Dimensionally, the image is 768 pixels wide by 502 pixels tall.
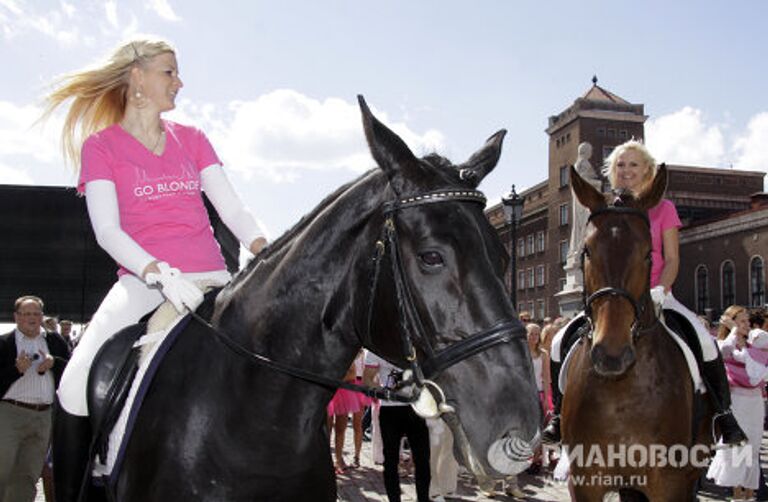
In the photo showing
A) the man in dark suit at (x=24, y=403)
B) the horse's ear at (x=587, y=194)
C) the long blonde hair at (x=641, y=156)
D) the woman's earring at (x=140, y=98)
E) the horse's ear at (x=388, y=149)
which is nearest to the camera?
the horse's ear at (x=388, y=149)

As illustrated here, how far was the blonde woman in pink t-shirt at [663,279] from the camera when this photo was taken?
561 centimetres

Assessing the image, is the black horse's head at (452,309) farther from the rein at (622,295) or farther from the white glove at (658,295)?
the white glove at (658,295)

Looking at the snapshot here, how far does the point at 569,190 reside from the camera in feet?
209


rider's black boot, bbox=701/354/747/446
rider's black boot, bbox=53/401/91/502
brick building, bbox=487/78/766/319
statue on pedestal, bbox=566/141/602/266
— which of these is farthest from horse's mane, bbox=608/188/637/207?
brick building, bbox=487/78/766/319

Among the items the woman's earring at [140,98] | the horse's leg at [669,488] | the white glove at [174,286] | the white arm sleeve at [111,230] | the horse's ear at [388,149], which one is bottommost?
the horse's leg at [669,488]

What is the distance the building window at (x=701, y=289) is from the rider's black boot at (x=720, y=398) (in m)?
51.8

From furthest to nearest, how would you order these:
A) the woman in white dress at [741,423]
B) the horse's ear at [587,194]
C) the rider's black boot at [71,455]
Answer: the woman in white dress at [741,423] < the horse's ear at [587,194] < the rider's black boot at [71,455]

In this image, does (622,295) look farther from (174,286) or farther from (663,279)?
(174,286)

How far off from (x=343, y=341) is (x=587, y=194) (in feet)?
11.2

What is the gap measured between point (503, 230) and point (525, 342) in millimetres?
77589

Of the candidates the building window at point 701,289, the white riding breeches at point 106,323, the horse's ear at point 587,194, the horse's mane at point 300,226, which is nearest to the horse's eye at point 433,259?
the horse's mane at point 300,226

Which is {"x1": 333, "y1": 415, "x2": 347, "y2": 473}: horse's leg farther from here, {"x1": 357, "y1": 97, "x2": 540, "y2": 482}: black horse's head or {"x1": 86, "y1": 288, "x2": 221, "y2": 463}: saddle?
{"x1": 357, "y1": 97, "x2": 540, "y2": 482}: black horse's head

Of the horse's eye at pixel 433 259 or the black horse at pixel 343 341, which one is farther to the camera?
the horse's eye at pixel 433 259

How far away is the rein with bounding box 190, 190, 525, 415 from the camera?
213cm
